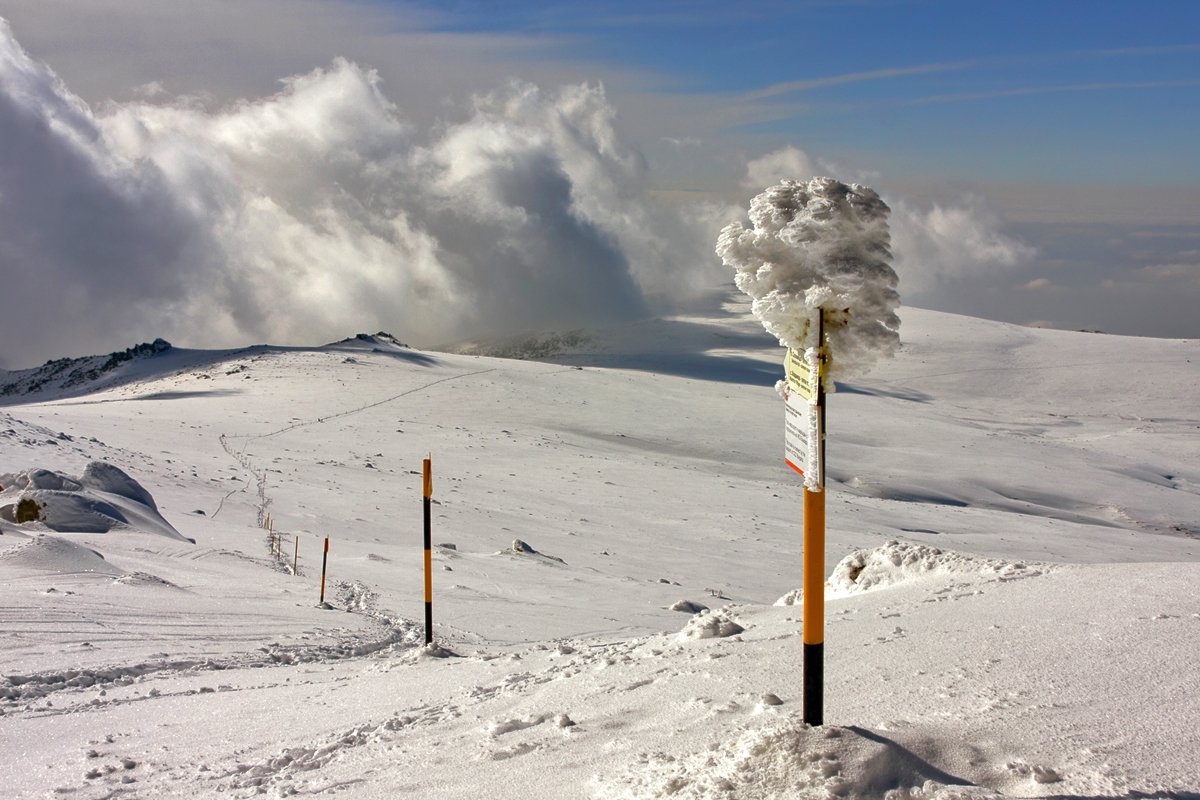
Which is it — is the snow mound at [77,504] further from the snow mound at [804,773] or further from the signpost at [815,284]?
the signpost at [815,284]

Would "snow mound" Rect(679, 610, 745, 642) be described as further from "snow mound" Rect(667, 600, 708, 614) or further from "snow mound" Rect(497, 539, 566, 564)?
"snow mound" Rect(497, 539, 566, 564)

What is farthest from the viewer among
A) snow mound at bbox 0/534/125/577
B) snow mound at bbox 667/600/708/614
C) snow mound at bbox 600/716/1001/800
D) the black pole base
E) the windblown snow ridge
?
the windblown snow ridge

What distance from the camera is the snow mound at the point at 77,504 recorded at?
44.9 ft

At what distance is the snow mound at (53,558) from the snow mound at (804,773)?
8.55m

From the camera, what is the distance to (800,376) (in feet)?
15.3

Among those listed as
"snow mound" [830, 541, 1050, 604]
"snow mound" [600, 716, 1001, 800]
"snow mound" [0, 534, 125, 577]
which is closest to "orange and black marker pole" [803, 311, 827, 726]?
"snow mound" [600, 716, 1001, 800]

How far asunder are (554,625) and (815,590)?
8589 mm

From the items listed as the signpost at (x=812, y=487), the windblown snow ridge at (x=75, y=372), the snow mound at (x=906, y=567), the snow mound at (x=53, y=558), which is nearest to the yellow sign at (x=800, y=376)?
the signpost at (x=812, y=487)

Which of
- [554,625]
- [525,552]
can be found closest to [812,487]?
[554,625]

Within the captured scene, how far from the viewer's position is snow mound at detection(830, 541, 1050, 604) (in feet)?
29.3

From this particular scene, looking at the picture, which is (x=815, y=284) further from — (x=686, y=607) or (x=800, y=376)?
(x=686, y=607)

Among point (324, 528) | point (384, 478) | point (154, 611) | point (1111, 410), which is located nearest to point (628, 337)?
point (1111, 410)

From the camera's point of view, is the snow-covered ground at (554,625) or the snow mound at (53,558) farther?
the snow mound at (53,558)

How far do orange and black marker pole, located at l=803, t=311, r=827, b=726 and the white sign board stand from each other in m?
0.02
